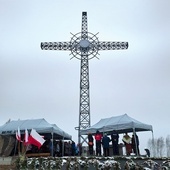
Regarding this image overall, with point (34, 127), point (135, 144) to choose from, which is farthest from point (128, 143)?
point (34, 127)

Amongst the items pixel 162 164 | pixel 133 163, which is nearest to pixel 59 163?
pixel 133 163

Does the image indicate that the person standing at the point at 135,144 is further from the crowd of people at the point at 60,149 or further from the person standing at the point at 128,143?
the crowd of people at the point at 60,149

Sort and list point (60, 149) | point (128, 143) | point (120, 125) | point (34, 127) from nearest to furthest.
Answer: point (128, 143), point (120, 125), point (34, 127), point (60, 149)

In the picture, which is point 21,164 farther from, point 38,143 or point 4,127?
point 4,127

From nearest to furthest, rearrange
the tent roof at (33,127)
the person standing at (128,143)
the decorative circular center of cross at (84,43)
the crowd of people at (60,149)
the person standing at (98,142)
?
the person standing at (128,143) → the person standing at (98,142) → the tent roof at (33,127) → the crowd of people at (60,149) → the decorative circular center of cross at (84,43)

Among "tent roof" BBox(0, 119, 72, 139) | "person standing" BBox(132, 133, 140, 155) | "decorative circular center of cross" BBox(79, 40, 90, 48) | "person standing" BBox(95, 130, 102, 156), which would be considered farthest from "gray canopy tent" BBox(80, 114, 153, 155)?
"decorative circular center of cross" BBox(79, 40, 90, 48)

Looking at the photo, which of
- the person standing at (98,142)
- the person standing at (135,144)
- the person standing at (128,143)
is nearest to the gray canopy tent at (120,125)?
the person standing at (135,144)

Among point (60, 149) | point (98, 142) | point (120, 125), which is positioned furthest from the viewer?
point (60, 149)

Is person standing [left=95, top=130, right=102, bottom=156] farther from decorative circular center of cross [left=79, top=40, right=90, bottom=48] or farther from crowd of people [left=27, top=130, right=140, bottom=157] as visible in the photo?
decorative circular center of cross [left=79, top=40, right=90, bottom=48]

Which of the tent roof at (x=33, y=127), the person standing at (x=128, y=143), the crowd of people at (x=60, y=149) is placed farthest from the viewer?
the crowd of people at (x=60, y=149)

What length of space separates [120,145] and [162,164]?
559 centimetres

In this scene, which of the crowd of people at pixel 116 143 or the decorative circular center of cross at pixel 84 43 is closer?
the crowd of people at pixel 116 143

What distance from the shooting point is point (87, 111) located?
77.0ft

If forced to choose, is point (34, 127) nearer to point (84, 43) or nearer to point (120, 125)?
point (120, 125)
